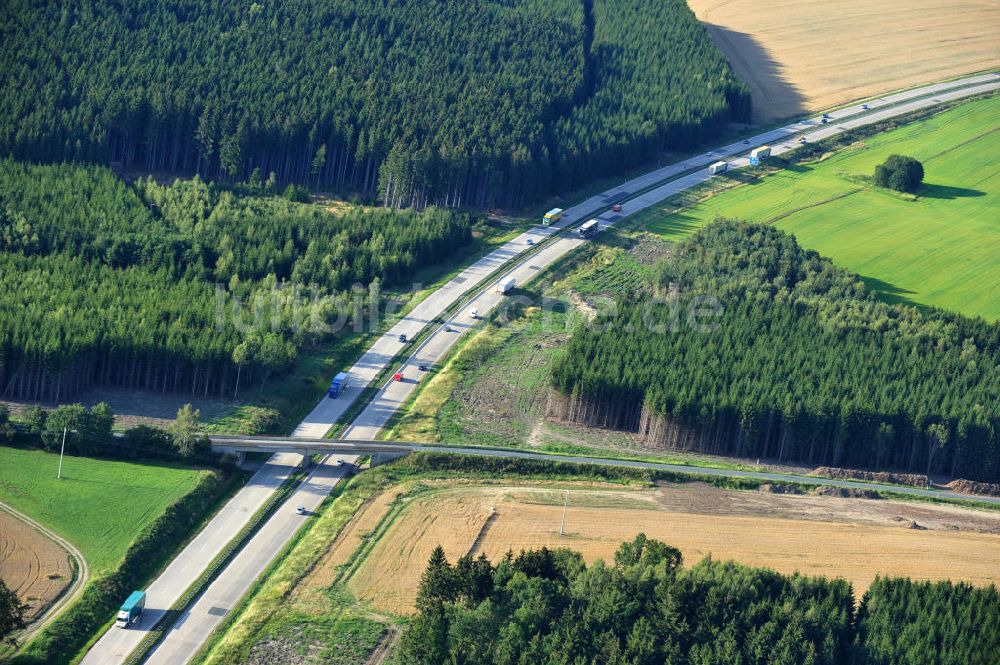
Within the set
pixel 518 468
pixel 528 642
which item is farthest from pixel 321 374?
pixel 528 642

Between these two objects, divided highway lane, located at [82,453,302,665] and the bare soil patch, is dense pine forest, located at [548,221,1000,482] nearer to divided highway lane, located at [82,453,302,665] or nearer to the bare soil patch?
divided highway lane, located at [82,453,302,665]

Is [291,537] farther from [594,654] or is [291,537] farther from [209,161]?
[209,161]

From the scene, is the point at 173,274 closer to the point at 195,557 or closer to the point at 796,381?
the point at 195,557

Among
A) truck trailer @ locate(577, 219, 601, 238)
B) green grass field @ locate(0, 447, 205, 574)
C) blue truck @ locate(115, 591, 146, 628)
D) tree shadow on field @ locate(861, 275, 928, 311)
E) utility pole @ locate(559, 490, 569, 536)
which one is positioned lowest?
blue truck @ locate(115, 591, 146, 628)

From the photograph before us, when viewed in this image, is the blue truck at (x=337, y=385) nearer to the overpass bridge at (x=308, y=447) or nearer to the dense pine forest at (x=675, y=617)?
the overpass bridge at (x=308, y=447)

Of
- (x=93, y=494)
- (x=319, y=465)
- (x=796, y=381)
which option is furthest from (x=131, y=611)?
(x=796, y=381)

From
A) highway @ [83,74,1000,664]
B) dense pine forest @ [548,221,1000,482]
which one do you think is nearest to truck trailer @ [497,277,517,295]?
highway @ [83,74,1000,664]

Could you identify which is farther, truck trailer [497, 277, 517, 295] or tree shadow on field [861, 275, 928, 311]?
tree shadow on field [861, 275, 928, 311]
